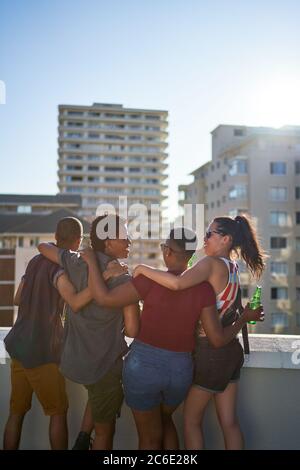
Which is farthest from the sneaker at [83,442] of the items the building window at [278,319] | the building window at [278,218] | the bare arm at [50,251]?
the building window at [278,218]

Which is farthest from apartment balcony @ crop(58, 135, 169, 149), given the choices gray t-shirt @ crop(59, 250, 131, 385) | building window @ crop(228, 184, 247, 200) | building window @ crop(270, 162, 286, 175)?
gray t-shirt @ crop(59, 250, 131, 385)

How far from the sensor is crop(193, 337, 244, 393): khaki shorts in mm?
2824

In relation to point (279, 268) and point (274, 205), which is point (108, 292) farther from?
point (274, 205)

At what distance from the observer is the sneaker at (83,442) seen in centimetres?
303

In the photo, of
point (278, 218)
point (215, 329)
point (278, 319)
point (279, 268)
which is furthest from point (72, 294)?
point (278, 218)

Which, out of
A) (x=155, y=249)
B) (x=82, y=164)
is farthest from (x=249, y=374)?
(x=82, y=164)

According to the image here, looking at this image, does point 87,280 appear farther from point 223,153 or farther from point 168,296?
point 223,153

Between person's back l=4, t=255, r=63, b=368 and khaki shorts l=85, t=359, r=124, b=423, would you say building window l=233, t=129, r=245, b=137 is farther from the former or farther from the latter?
khaki shorts l=85, t=359, r=124, b=423

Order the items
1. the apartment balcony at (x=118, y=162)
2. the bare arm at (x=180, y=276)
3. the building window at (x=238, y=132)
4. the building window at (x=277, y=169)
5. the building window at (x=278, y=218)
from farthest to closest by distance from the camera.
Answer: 1. the apartment balcony at (x=118, y=162)
2. the building window at (x=238, y=132)
3. the building window at (x=277, y=169)
4. the building window at (x=278, y=218)
5. the bare arm at (x=180, y=276)

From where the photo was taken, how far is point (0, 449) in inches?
131

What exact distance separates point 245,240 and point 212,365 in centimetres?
76

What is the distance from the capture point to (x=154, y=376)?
8.67ft

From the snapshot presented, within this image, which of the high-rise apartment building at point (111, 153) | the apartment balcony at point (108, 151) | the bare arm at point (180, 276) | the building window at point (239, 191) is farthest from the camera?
the apartment balcony at point (108, 151)

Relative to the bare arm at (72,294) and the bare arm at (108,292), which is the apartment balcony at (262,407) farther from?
the bare arm at (108,292)
